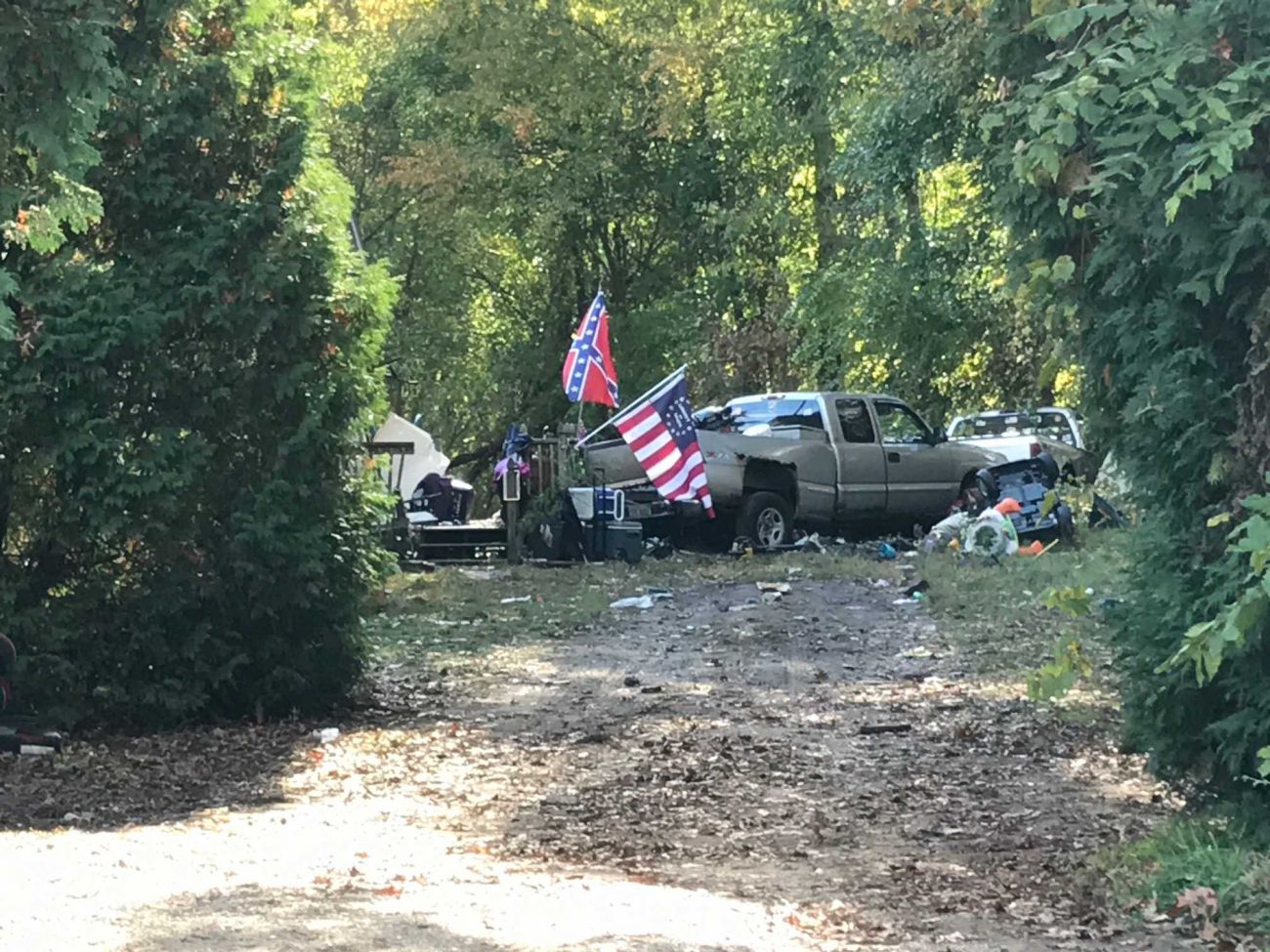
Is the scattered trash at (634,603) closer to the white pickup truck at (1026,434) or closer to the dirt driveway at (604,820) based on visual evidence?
the dirt driveway at (604,820)

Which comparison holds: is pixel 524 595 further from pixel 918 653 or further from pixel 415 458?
pixel 415 458

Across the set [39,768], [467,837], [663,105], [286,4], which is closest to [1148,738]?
[467,837]

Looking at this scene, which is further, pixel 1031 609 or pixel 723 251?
pixel 723 251

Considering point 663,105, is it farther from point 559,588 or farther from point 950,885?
point 950,885

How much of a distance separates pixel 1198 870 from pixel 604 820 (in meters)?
2.83

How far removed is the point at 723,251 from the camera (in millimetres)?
36906

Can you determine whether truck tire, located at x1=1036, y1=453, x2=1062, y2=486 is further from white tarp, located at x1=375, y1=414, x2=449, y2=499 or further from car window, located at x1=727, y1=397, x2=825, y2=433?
Answer: white tarp, located at x1=375, y1=414, x2=449, y2=499

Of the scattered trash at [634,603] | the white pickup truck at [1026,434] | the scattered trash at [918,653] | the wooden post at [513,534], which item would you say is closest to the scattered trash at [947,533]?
the white pickup truck at [1026,434]

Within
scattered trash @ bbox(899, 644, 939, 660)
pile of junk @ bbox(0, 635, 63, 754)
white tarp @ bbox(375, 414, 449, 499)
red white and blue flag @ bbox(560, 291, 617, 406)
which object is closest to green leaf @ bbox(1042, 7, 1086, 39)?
pile of junk @ bbox(0, 635, 63, 754)

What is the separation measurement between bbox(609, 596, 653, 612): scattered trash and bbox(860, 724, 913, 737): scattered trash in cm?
621

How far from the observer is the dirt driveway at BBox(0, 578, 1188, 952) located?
5992mm

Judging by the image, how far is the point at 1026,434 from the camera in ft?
87.4

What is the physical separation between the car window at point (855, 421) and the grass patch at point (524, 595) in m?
2.66

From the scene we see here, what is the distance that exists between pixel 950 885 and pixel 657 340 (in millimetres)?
30107
